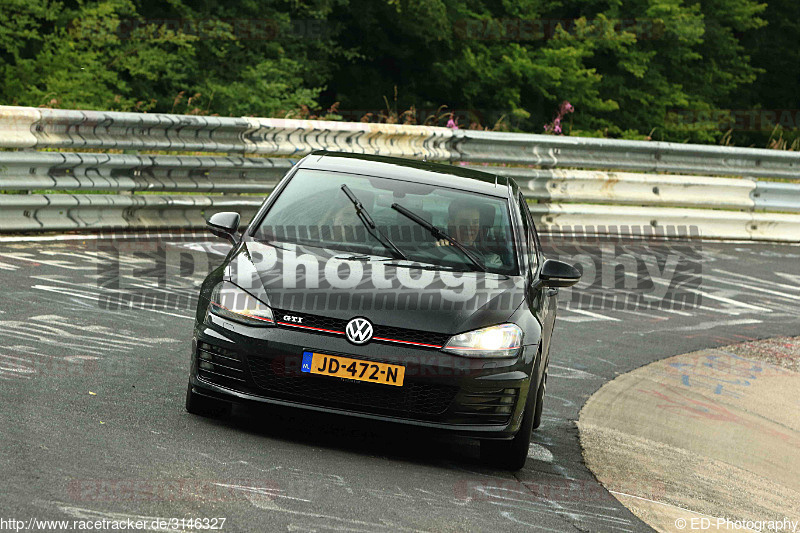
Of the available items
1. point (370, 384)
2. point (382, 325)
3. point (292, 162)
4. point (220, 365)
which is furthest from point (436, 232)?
point (292, 162)

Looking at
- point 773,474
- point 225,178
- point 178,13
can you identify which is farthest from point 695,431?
point 178,13

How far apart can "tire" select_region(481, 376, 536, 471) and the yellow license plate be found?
73 cm

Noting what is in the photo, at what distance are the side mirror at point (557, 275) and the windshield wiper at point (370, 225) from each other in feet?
2.61

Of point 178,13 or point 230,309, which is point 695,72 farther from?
point 230,309

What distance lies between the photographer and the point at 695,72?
1590 inches

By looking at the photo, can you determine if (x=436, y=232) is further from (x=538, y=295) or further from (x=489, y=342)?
(x=489, y=342)

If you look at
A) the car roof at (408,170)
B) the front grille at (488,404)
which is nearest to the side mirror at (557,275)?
the car roof at (408,170)

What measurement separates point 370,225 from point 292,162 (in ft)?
24.7

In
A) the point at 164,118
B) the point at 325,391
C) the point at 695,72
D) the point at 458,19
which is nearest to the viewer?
the point at 325,391

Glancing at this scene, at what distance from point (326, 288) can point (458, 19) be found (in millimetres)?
29426

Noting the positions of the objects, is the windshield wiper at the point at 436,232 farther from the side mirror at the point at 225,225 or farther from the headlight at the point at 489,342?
the side mirror at the point at 225,225

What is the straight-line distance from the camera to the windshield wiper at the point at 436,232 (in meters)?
6.91

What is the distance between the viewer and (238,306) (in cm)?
621

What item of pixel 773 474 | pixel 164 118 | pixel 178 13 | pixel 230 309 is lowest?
pixel 773 474
